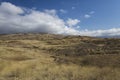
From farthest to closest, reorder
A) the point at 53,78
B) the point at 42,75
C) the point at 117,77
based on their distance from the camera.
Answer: the point at 42,75 → the point at 53,78 → the point at 117,77

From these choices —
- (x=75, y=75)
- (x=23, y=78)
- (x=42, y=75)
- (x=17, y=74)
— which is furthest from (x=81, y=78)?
(x=17, y=74)

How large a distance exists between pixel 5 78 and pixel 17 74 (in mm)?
1090

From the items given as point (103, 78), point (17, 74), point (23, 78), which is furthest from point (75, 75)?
point (17, 74)

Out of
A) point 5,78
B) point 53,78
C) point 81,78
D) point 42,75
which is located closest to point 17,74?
point 5,78

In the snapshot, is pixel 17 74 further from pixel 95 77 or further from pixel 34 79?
pixel 95 77

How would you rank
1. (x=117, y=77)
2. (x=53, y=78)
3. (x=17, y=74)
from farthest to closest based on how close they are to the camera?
(x=17, y=74) < (x=53, y=78) < (x=117, y=77)

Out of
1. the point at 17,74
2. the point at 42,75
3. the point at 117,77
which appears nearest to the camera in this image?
the point at 117,77

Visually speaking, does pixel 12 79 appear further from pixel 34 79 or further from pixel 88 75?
pixel 88 75

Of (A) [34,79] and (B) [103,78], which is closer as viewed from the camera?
(B) [103,78]

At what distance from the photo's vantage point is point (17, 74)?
591 inches

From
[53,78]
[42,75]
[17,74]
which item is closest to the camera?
[53,78]

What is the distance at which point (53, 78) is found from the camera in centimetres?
1270

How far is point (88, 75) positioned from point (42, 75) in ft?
10.2

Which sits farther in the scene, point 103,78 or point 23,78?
point 23,78
